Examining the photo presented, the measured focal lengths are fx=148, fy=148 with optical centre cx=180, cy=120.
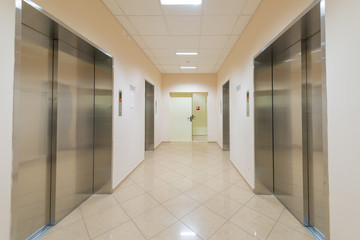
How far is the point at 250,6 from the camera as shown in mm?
2396

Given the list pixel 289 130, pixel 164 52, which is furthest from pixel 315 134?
pixel 164 52

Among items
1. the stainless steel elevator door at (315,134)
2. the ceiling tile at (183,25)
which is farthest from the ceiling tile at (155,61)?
the stainless steel elevator door at (315,134)

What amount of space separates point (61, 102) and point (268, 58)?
3.16 m

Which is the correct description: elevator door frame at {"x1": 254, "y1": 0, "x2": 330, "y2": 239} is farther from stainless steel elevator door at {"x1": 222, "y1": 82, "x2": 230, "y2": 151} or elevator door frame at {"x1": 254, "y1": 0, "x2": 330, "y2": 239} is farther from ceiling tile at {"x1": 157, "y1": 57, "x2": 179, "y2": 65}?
ceiling tile at {"x1": 157, "y1": 57, "x2": 179, "y2": 65}

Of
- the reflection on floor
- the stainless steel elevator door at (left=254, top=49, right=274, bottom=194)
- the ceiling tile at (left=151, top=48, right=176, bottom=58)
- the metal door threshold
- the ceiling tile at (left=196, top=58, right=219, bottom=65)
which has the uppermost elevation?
the ceiling tile at (left=196, top=58, right=219, bottom=65)

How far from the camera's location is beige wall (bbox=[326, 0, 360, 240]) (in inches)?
38.8

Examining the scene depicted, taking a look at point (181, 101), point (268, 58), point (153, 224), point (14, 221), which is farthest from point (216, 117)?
point (14, 221)

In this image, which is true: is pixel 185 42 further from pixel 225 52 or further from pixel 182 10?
pixel 225 52

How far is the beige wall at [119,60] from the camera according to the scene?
69.9 inches

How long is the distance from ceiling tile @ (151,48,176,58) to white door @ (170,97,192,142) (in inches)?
112

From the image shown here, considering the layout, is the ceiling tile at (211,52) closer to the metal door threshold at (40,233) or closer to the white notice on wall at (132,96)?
the white notice on wall at (132,96)

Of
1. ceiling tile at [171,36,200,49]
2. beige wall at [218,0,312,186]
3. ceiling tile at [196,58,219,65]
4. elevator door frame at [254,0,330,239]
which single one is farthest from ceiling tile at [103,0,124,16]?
ceiling tile at [196,58,219,65]

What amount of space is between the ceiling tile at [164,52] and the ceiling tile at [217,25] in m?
1.27

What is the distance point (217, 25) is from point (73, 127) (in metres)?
3.12
